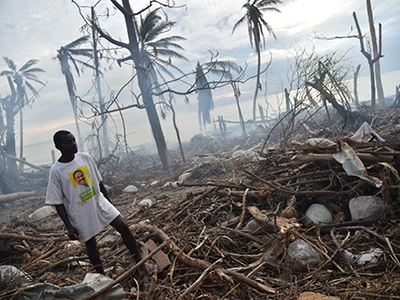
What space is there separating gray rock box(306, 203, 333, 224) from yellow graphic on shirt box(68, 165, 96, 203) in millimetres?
2363

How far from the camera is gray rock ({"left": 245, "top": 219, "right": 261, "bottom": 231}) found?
3210 millimetres

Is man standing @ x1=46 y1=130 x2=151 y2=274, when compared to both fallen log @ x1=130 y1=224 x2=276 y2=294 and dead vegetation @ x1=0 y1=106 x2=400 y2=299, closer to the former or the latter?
fallen log @ x1=130 y1=224 x2=276 y2=294

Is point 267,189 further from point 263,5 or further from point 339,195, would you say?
point 263,5

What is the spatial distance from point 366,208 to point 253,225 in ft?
3.94

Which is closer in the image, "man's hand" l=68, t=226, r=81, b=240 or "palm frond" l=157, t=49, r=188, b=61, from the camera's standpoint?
"man's hand" l=68, t=226, r=81, b=240

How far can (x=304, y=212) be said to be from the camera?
3.40 m

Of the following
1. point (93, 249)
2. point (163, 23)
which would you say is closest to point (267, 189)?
point (93, 249)

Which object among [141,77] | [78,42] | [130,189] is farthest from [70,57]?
[130,189]

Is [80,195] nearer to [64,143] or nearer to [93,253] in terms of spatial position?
[64,143]

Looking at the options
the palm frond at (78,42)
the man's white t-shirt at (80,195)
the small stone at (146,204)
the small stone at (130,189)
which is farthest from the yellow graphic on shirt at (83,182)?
the palm frond at (78,42)

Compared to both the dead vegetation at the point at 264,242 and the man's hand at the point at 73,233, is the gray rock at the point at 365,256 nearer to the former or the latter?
the dead vegetation at the point at 264,242

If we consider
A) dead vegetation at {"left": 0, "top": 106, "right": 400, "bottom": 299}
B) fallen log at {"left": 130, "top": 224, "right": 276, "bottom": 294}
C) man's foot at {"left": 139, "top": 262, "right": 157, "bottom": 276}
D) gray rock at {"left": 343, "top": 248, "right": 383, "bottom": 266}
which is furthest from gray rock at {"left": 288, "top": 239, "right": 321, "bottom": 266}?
man's foot at {"left": 139, "top": 262, "right": 157, "bottom": 276}

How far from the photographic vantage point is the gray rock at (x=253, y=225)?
3.21 m

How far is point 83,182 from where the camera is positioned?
2545 mm
